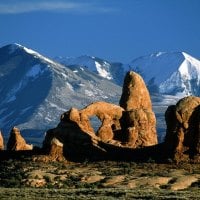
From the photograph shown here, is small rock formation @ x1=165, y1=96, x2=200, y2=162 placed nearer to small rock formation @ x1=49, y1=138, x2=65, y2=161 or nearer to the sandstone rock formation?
the sandstone rock formation

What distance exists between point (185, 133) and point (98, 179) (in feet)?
42.7

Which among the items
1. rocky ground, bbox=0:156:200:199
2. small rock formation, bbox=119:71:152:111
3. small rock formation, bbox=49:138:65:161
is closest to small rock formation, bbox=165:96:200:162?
rocky ground, bbox=0:156:200:199

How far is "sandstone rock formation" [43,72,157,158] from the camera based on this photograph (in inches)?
4291

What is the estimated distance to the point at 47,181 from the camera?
92.7 metres

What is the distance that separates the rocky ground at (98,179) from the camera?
78.2 metres

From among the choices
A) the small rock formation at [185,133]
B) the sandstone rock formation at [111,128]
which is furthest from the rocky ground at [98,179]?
the sandstone rock formation at [111,128]

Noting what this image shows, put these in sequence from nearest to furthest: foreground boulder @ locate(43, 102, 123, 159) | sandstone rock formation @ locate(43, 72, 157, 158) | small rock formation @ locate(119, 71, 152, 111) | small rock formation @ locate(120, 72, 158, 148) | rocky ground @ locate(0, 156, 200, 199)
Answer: rocky ground @ locate(0, 156, 200, 199), foreground boulder @ locate(43, 102, 123, 159), sandstone rock formation @ locate(43, 72, 157, 158), small rock formation @ locate(120, 72, 158, 148), small rock formation @ locate(119, 71, 152, 111)

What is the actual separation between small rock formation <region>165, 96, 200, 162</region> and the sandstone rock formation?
9.21 m

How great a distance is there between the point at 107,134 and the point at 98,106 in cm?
424

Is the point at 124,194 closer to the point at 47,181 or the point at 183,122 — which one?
the point at 47,181

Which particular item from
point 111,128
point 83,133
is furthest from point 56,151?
point 111,128

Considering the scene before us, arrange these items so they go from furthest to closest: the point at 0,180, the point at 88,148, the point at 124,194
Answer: the point at 88,148 → the point at 0,180 → the point at 124,194

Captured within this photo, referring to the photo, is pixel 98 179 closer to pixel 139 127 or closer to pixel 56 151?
pixel 56 151

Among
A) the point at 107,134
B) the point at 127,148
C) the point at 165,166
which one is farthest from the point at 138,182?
the point at 107,134
